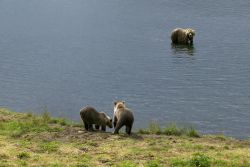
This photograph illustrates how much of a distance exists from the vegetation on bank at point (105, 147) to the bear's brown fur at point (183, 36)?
30729mm

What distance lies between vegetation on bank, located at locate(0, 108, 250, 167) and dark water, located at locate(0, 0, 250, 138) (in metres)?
6.25

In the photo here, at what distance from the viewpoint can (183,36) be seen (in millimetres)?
53594

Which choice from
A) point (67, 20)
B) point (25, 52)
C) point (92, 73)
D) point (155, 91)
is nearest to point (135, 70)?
point (92, 73)

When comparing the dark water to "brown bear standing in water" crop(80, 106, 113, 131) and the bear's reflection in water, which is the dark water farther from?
"brown bear standing in water" crop(80, 106, 113, 131)

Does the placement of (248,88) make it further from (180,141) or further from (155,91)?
(180,141)

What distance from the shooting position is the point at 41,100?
3372cm

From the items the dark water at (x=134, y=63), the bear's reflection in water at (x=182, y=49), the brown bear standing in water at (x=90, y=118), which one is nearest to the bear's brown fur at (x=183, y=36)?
the bear's reflection in water at (x=182, y=49)

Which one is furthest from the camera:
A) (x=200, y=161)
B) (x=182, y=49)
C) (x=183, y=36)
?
(x=183, y=36)

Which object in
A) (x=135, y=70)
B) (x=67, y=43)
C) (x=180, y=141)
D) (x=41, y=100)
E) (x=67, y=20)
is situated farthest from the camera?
(x=67, y=20)

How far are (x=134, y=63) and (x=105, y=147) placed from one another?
26331 mm

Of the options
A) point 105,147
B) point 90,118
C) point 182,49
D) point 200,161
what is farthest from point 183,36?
point 200,161

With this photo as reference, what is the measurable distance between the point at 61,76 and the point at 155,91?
331 inches

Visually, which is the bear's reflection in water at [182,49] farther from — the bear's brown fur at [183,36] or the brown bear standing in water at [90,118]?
the brown bear standing in water at [90,118]

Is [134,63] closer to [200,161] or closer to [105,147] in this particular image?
[105,147]
